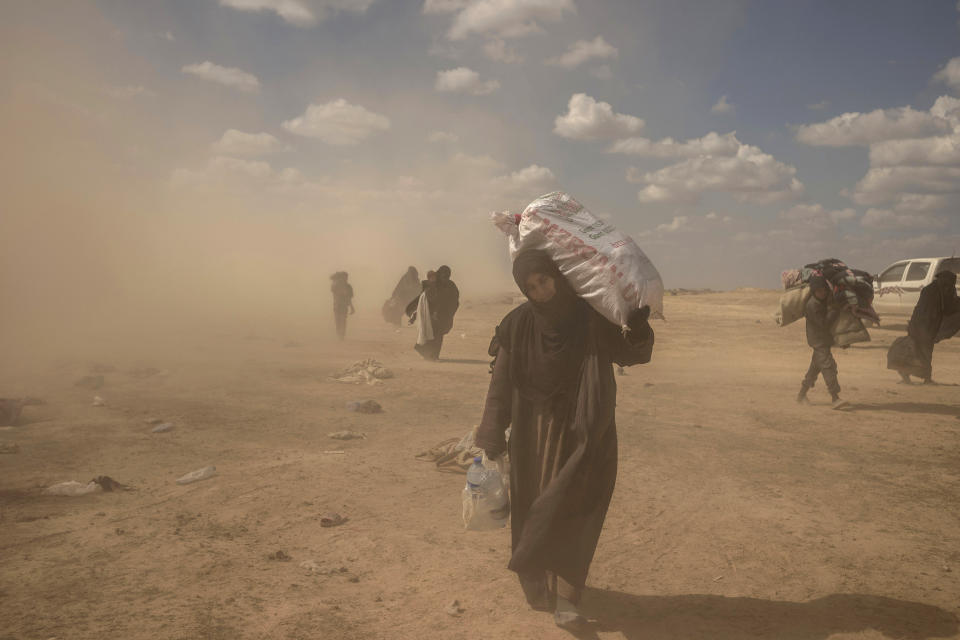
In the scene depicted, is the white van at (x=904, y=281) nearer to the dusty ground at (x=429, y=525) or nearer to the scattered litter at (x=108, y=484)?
the dusty ground at (x=429, y=525)

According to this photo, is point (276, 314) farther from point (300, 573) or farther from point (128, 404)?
point (300, 573)

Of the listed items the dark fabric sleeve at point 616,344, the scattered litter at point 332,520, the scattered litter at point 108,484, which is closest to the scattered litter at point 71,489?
the scattered litter at point 108,484

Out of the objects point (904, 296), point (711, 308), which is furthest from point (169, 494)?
point (711, 308)

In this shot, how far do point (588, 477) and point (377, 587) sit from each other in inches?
59.4

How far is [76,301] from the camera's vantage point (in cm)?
3256

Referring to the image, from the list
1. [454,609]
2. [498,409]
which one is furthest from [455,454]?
[498,409]

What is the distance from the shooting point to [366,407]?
30.8ft

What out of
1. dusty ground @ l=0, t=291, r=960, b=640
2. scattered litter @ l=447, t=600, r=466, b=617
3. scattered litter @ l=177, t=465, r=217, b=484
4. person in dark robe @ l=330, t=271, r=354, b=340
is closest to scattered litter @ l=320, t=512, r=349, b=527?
dusty ground @ l=0, t=291, r=960, b=640

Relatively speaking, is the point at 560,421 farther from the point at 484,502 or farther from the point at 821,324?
the point at 821,324

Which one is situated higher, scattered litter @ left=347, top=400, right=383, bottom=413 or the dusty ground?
scattered litter @ left=347, top=400, right=383, bottom=413

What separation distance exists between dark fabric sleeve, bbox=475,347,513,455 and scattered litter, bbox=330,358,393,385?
8128mm

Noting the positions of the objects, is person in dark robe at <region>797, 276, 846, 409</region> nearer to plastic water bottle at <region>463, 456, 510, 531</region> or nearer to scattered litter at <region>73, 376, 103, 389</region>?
plastic water bottle at <region>463, 456, 510, 531</region>

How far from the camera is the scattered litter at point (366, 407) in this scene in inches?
368

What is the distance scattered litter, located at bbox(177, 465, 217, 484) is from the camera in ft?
19.8
